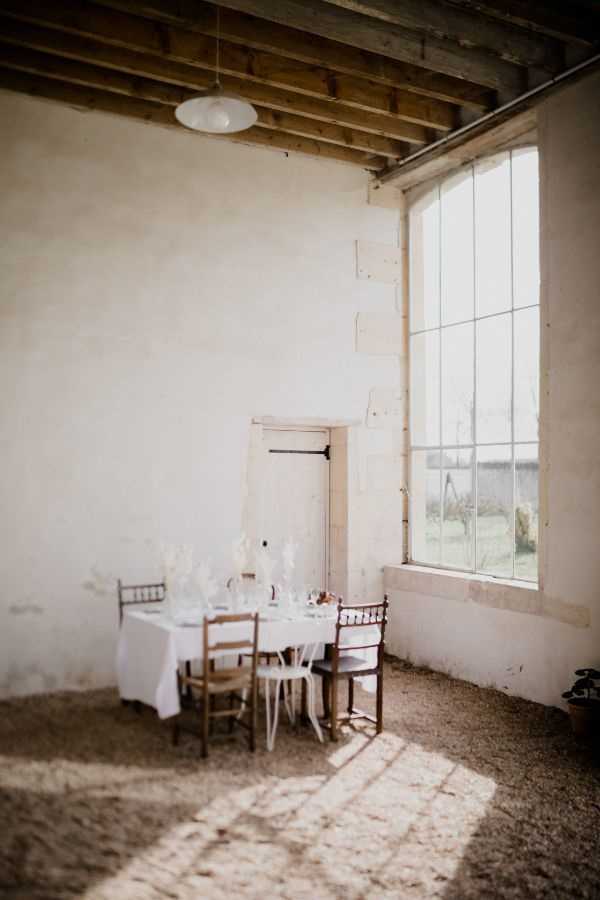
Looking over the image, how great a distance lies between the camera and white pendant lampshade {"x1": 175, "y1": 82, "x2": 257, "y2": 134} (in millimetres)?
5008

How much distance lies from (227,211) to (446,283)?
Answer: 224 cm

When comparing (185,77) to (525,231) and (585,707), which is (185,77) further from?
(585,707)

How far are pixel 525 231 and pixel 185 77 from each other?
10.2 feet

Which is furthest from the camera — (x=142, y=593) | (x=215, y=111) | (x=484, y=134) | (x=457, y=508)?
(x=457, y=508)

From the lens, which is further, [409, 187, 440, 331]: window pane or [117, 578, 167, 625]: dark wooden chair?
[409, 187, 440, 331]: window pane

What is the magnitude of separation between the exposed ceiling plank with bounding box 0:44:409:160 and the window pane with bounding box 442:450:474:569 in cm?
303

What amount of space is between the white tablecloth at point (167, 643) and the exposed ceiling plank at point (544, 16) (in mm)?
4379

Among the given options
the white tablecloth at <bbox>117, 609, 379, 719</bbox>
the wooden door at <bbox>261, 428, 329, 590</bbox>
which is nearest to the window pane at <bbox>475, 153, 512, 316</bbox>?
the wooden door at <bbox>261, 428, 329, 590</bbox>

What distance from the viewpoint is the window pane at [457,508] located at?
7402 mm

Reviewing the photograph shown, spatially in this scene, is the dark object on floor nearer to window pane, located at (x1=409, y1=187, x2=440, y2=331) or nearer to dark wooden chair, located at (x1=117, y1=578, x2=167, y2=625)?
dark wooden chair, located at (x1=117, y1=578, x2=167, y2=625)

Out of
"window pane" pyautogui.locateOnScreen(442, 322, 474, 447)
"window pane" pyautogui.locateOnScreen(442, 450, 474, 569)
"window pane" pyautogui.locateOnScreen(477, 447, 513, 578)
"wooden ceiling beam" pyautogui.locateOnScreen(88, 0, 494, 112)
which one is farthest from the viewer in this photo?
"window pane" pyautogui.locateOnScreen(442, 322, 474, 447)

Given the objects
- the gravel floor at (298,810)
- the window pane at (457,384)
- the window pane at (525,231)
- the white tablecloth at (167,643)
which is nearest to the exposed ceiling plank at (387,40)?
the window pane at (525,231)

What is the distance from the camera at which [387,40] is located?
585cm

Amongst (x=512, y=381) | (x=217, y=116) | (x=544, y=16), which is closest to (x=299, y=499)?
(x=512, y=381)
